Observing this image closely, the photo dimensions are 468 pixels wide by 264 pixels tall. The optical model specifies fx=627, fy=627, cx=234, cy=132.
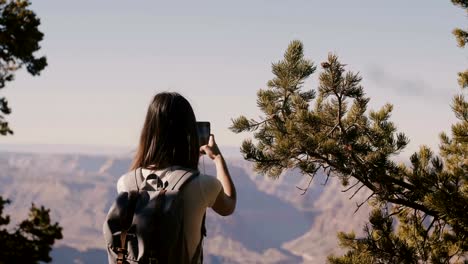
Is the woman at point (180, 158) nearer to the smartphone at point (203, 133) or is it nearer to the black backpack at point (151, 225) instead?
the black backpack at point (151, 225)

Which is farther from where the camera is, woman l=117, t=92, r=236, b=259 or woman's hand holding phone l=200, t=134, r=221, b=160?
woman's hand holding phone l=200, t=134, r=221, b=160

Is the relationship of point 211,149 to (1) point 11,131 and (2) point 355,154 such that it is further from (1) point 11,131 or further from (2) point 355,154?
(2) point 355,154

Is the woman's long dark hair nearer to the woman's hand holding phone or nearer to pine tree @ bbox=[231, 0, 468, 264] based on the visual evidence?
the woman's hand holding phone

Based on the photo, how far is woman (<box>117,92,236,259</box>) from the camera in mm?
3986

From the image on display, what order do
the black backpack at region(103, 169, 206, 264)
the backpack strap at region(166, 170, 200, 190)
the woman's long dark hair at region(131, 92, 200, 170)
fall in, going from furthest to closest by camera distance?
the woman's long dark hair at region(131, 92, 200, 170)
the backpack strap at region(166, 170, 200, 190)
the black backpack at region(103, 169, 206, 264)

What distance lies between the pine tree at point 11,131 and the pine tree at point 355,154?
4.39 meters

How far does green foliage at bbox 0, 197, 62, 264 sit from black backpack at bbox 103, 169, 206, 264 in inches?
18.3

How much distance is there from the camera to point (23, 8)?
16.5 feet

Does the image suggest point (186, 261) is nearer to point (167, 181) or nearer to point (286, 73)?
point (167, 181)

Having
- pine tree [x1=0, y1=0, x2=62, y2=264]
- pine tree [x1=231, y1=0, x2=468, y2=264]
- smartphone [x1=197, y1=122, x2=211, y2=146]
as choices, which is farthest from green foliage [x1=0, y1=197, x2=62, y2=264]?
pine tree [x1=231, y1=0, x2=468, y2=264]

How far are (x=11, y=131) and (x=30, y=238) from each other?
950 millimetres

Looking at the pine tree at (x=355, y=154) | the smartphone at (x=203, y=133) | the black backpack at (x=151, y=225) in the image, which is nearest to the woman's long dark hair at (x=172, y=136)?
the black backpack at (x=151, y=225)

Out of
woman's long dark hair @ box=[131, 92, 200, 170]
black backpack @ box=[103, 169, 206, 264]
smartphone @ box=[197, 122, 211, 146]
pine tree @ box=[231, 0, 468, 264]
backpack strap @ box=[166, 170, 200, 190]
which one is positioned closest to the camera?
black backpack @ box=[103, 169, 206, 264]

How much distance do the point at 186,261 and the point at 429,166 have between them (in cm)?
677
